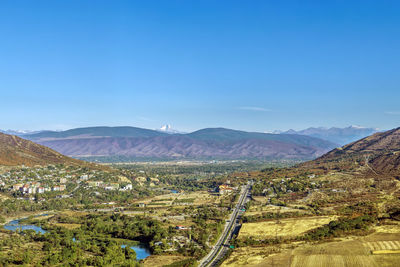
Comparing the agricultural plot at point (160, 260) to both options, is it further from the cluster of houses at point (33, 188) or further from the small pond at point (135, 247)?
the cluster of houses at point (33, 188)

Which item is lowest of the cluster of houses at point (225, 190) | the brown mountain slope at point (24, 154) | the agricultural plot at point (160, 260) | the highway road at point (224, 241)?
the agricultural plot at point (160, 260)

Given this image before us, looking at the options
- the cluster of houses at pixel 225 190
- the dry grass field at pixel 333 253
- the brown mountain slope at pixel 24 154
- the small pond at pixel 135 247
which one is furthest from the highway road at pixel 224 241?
the brown mountain slope at pixel 24 154

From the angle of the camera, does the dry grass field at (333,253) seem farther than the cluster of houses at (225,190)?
No

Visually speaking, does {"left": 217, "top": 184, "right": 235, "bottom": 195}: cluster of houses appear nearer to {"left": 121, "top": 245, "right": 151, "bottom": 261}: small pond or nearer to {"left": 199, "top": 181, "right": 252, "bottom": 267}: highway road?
{"left": 199, "top": 181, "right": 252, "bottom": 267}: highway road

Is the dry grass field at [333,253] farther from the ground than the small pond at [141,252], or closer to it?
farther from the ground

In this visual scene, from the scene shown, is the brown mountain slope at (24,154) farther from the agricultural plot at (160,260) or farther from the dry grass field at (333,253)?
the dry grass field at (333,253)

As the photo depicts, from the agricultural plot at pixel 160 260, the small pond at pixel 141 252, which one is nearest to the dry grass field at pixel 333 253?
the agricultural plot at pixel 160 260

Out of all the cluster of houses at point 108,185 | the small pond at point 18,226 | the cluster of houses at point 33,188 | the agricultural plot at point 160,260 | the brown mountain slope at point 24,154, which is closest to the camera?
the agricultural plot at point 160,260

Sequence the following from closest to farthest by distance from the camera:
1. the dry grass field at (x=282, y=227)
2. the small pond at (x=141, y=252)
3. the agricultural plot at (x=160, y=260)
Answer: the agricultural plot at (x=160, y=260) < the small pond at (x=141, y=252) < the dry grass field at (x=282, y=227)
